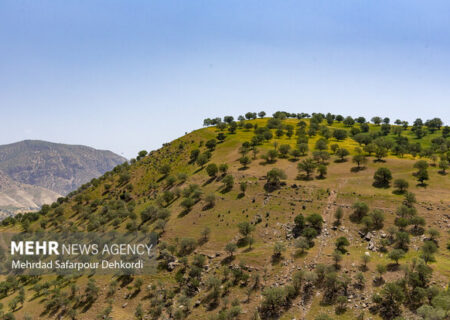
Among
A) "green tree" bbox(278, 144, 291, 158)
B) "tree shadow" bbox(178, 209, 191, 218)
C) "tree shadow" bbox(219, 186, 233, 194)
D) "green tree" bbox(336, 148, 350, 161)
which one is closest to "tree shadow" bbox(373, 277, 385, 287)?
"tree shadow" bbox(219, 186, 233, 194)

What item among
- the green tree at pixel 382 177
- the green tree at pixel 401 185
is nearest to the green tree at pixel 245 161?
the green tree at pixel 382 177

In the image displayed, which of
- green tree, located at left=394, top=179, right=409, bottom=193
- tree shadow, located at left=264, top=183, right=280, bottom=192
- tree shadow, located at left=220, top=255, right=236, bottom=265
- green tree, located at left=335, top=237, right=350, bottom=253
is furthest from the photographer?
tree shadow, located at left=264, top=183, right=280, bottom=192

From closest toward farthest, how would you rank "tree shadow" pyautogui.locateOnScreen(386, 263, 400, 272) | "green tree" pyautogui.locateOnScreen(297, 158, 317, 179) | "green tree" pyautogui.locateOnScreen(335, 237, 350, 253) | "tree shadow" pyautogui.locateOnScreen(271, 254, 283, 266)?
"tree shadow" pyautogui.locateOnScreen(386, 263, 400, 272)
"tree shadow" pyautogui.locateOnScreen(271, 254, 283, 266)
"green tree" pyautogui.locateOnScreen(335, 237, 350, 253)
"green tree" pyautogui.locateOnScreen(297, 158, 317, 179)

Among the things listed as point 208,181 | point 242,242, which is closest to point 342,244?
point 242,242

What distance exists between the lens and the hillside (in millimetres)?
46656

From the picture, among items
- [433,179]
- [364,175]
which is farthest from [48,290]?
[433,179]

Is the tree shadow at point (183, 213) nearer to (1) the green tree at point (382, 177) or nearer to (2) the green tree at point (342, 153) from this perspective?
(1) the green tree at point (382, 177)

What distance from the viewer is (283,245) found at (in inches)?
2351

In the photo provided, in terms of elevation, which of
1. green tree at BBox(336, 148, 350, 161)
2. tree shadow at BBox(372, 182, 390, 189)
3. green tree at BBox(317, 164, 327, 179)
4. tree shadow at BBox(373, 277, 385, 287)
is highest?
green tree at BBox(336, 148, 350, 161)

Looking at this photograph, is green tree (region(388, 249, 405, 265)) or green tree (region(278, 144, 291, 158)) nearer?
green tree (region(388, 249, 405, 265))

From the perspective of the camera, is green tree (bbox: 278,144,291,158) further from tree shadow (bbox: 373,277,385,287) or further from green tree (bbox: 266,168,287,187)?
tree shadow (bbox: 373,277,385,287)

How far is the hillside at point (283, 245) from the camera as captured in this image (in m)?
46.7

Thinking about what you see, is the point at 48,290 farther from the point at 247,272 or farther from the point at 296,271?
the point at 296,271

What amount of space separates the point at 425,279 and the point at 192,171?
9032 centimetres
